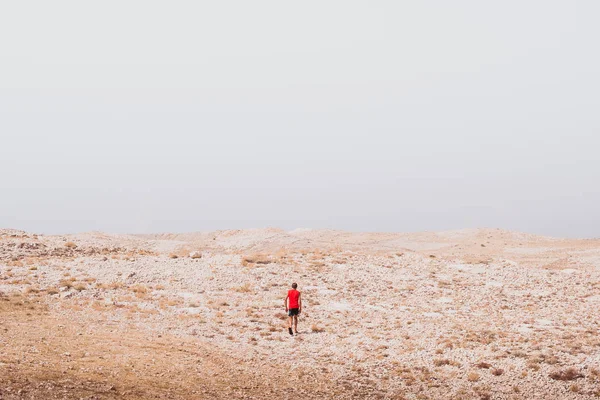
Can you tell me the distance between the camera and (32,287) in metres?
29.3

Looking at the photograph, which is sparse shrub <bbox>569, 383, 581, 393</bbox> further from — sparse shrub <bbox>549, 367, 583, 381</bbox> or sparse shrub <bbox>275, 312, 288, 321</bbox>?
sparse shrub <bbox>275, 312, 288, 321</bbox>

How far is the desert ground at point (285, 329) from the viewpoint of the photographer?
57.2 ft

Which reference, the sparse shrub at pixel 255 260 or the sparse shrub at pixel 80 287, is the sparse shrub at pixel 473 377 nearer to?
the sparse shrub at pixel 255 260

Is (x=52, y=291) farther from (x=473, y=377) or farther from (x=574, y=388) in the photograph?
(x=574, y=388)

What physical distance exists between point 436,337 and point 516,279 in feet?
52.6

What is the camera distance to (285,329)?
1001 inches

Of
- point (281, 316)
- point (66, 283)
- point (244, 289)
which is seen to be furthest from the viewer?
point (244, 289)

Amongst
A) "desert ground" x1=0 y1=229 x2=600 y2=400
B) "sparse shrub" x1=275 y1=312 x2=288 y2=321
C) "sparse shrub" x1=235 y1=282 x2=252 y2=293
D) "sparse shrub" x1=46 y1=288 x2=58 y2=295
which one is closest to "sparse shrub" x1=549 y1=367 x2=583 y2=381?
"desert ground" x1=0 y1=229 x2=600 y2=400

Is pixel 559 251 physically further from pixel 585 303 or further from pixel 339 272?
pixel 339 272

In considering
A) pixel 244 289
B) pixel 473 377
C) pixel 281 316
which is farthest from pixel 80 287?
pixel 473 377

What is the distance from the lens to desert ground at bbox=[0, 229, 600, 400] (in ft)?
57.2

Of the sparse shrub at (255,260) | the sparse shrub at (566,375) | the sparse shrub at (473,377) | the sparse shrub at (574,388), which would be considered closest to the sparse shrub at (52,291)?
the sparse shrub at (255,260)

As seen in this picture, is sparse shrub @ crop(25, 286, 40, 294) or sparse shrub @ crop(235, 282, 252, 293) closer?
sparse shrub @ crop(25, 286, 40, 294)

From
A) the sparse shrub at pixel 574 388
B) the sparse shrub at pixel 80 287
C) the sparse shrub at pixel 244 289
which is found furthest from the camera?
the sparse shrub at pixel 244 289
